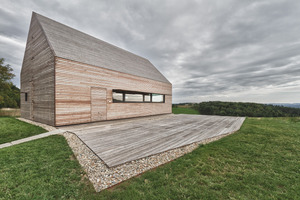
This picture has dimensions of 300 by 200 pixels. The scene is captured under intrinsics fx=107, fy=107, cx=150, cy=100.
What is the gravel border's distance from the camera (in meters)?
1.98

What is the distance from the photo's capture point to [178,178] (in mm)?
2004

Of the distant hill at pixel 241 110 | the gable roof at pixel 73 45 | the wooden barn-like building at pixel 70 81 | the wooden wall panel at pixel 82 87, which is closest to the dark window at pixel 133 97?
the wooden barn-like building at pixel 70 81

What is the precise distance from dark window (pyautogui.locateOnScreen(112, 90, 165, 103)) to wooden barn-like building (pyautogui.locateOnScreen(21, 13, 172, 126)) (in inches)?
2.2

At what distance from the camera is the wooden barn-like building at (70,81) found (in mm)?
6199

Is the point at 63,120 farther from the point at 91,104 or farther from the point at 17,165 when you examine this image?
the point at 17,165

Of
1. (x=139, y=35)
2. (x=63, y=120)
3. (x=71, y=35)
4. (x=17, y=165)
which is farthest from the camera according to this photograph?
(x=139, y=35)

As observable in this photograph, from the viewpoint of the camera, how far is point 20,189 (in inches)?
67.2

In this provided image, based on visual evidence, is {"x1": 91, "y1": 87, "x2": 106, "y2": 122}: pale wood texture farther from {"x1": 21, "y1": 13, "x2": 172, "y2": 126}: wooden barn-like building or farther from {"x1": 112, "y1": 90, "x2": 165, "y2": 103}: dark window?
{"x1": 112, "y1": 90, "x2": 165, "y2": 103}: dark window

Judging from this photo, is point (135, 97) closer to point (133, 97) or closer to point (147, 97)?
point (133, 97)

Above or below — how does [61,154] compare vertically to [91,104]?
below

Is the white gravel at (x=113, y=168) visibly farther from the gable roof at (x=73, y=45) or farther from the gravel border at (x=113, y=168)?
the gable roof at (x=73, y=45)

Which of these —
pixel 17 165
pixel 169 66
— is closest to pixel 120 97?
pixel 17 165

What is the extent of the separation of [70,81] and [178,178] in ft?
24.1

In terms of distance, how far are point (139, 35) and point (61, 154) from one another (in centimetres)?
1220
